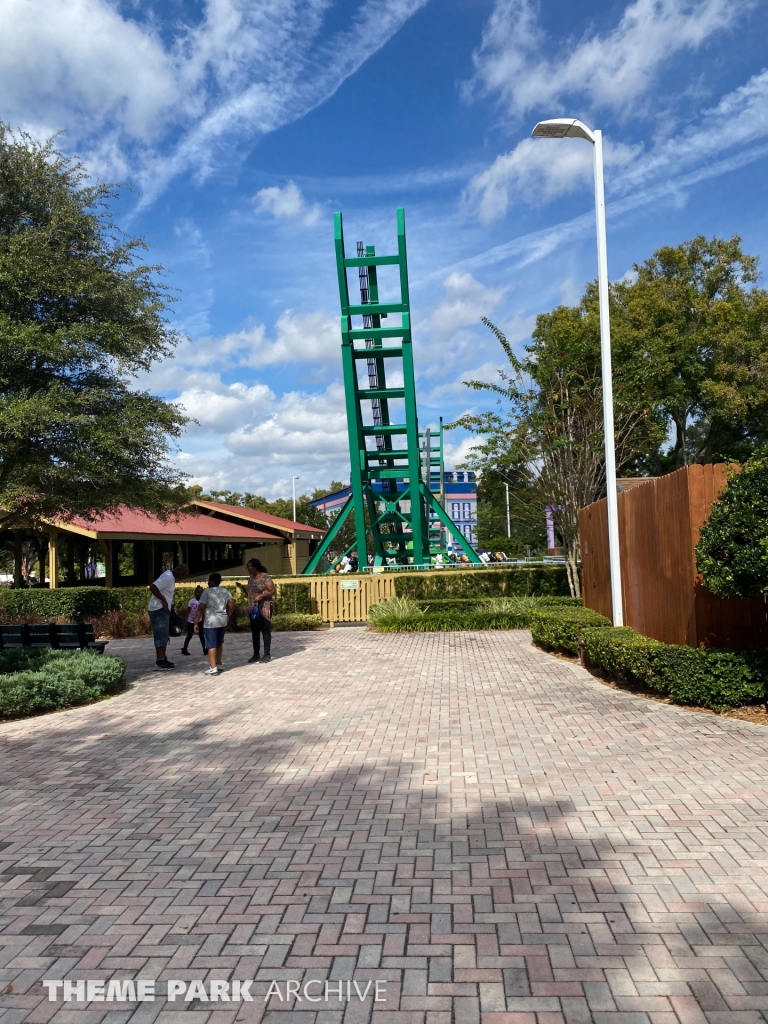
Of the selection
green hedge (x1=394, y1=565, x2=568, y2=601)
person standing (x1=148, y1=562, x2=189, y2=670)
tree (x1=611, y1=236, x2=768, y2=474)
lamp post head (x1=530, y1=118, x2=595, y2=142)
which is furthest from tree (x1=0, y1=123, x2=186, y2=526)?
tree (x1=611, y1=236, x2=768, y2=474)

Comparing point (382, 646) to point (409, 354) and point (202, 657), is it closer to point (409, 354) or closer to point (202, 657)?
point (202, 657)

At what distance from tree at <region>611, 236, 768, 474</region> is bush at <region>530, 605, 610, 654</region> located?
1479 cm

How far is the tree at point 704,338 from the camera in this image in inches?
1086

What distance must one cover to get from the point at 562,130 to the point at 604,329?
A: 2.68m

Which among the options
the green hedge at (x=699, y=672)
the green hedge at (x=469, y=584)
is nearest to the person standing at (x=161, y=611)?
the green hedge at (x=699, y=672)

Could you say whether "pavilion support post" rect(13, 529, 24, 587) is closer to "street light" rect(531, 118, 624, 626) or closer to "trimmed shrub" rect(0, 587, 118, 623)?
"trimmed shrub" rect(0, 587, 118, 623)

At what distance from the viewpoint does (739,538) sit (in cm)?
680

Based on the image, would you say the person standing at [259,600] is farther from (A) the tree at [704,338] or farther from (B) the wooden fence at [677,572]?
(A) the tree at [704,338]

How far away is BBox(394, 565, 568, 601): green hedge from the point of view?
59.7ft

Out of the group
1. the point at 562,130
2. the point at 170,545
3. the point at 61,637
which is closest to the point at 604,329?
the point at 562,130

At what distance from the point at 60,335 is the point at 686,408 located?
26.0 meters

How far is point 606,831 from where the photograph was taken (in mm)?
4473

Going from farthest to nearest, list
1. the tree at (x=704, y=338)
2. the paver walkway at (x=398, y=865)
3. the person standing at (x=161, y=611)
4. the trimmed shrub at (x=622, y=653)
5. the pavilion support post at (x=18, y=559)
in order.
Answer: the tree at (x=704, y=338) < the pavilion support post at (x=18, y=559) < the person standing at (x=161, y=611) < the trimmed shrub at (x=622, y=653) < the paver walkway at (x=398, y=865)

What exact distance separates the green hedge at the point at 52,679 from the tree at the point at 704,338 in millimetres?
20188
